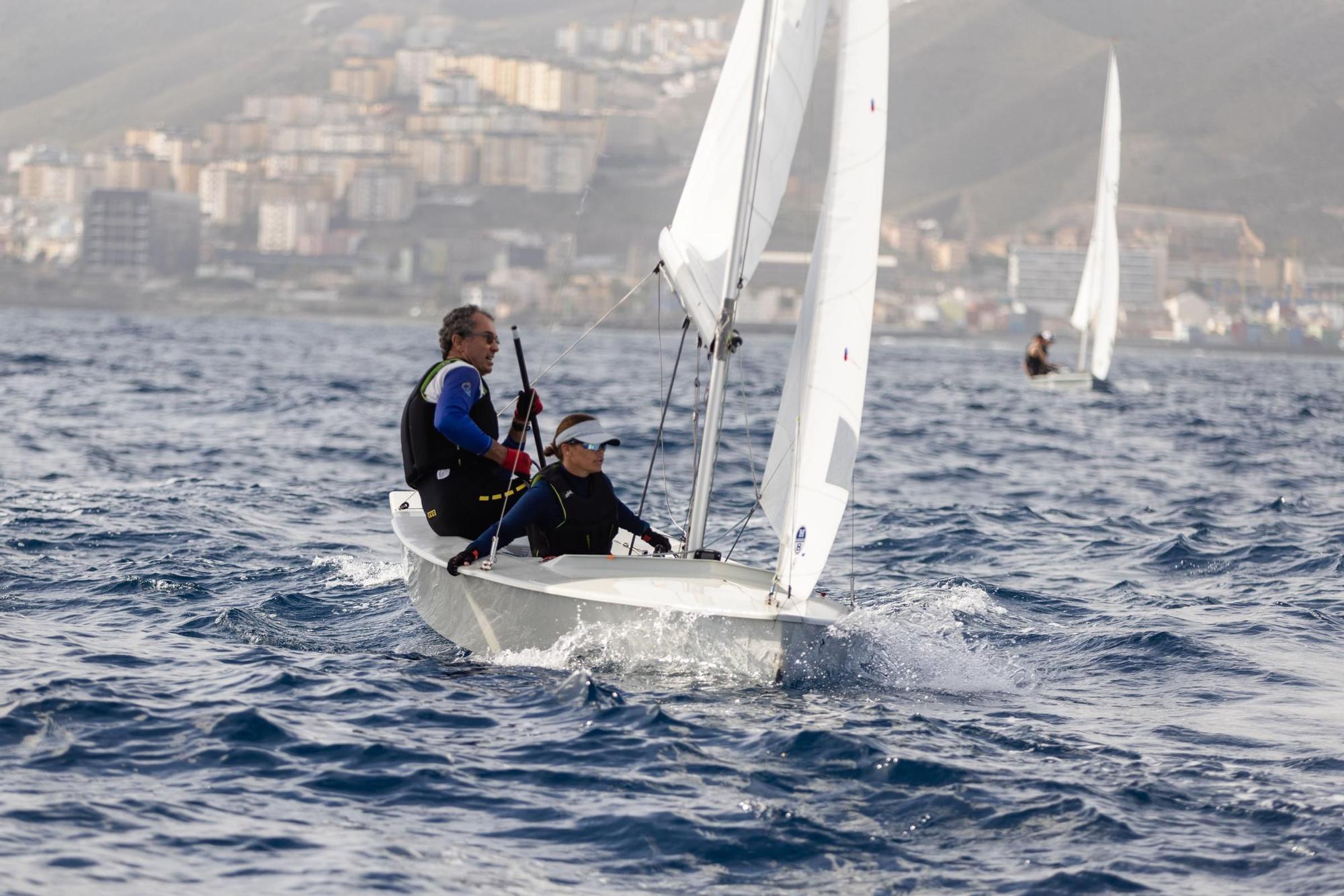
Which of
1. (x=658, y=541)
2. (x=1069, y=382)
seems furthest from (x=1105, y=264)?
(x=658, y=541)

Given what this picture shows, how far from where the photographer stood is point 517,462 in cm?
818

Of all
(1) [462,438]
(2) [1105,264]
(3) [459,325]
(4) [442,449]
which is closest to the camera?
(1) [462,438]

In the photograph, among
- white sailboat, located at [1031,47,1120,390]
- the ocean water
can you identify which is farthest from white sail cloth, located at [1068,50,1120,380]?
the ocean water

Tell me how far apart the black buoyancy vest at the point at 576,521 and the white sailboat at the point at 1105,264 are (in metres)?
32.0

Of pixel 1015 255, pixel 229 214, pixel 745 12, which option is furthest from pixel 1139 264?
pixel 745 12

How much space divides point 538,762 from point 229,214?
200 m

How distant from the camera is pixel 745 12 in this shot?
25.8 feet

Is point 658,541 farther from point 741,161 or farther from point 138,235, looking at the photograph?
point 138,235

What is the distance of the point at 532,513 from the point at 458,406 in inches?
29.1

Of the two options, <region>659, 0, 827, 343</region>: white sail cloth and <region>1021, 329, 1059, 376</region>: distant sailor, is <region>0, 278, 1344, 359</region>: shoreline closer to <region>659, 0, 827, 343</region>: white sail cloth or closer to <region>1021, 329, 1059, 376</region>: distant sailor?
<region>1021, 329, 1059, 376</region>: distant sailor

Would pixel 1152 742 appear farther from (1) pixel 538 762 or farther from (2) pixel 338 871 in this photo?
(2) pixel 338 871

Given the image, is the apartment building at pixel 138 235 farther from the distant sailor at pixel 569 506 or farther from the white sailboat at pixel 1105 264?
the distant sailor at pixel 569 506

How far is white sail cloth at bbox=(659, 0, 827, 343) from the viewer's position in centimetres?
755

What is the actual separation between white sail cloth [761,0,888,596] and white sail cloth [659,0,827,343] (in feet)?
1.41
